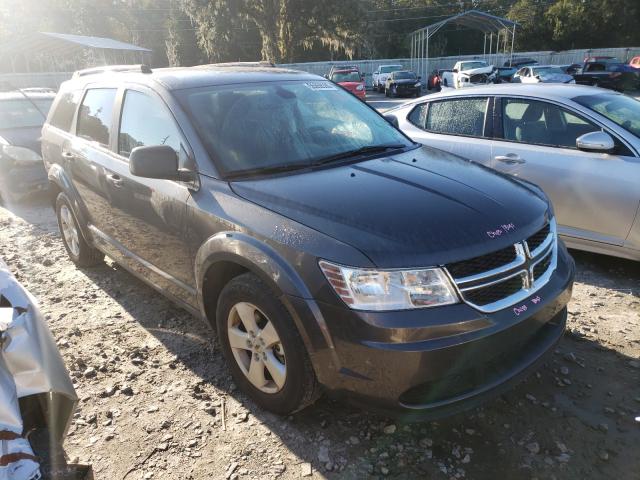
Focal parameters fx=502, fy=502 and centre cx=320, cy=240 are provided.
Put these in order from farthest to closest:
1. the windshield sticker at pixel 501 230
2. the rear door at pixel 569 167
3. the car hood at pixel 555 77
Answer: the car hood at pixel 555 77, the rear door at pixel 569 167, the windshield sticker at pixel 501 230

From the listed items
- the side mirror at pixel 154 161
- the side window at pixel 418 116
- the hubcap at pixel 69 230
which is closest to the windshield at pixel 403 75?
the side window at pixel 418 116

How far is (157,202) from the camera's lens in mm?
3188

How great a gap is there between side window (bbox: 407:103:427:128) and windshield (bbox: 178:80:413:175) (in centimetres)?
212

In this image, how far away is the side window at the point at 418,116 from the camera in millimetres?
5688

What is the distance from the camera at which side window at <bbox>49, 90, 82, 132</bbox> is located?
455 centimetres

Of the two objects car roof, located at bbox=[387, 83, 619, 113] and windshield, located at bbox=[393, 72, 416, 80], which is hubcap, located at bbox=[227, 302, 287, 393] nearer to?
car roof, located at bbox=[387, 83, 619, 113]

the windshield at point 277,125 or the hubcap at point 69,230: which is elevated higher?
the windshield at point 277,125

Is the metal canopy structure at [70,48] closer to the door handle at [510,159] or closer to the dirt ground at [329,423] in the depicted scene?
the door handle at [510,159]

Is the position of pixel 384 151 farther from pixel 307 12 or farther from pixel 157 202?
pixel 307 12

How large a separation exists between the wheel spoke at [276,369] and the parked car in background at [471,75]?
24.9m

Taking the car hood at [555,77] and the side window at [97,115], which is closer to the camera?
the side window at [97,115]

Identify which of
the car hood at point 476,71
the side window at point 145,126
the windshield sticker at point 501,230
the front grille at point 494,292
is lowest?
the front grille at point 494,292

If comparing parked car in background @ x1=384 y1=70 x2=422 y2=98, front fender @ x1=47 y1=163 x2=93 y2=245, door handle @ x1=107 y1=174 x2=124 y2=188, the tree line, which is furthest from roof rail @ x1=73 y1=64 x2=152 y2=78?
the tree line

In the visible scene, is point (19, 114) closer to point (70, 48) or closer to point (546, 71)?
point (70, 48)
